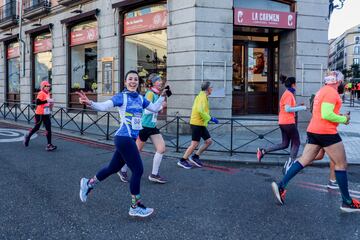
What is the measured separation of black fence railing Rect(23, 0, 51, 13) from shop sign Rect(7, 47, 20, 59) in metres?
2.87

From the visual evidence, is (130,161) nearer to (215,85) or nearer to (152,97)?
(152,97)

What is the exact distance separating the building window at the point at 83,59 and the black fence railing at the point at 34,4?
2.21 meters

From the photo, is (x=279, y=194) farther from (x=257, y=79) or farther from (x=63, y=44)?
(x=63, y=44)

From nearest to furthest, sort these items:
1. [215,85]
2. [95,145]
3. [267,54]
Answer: [95,145]
[215,85]
[267,54]

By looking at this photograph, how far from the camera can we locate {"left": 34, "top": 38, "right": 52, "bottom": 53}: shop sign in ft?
60.4

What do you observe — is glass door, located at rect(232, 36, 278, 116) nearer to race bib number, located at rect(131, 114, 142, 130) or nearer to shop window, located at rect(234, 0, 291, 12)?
shop window, located at rect(234, 0, 291, 12)

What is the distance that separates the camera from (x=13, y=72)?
23.0 m

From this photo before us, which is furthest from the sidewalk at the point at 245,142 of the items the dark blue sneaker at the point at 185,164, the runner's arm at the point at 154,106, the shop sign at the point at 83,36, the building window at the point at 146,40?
the shop sign at the point at 83,36

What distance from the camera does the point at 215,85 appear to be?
1181 centimetres

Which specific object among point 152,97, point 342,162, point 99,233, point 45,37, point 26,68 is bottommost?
point 99,233

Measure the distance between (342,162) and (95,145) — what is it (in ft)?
22.3

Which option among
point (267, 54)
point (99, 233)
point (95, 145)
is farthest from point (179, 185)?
point (267, 54)

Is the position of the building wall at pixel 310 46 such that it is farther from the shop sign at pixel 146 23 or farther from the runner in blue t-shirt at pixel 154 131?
the runner in blue t-shirt at pixel 154 131

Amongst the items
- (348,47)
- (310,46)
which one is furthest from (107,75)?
(348,47)
